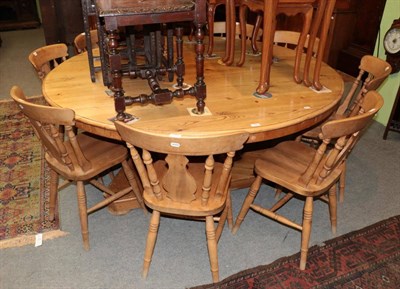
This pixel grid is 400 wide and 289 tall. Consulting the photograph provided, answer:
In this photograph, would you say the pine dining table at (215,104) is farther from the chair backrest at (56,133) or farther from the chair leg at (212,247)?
the chair leg at (212,247)

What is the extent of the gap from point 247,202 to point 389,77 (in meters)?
2.17

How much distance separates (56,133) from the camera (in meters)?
1.77

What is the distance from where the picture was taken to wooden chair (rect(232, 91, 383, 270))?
1.65 meters

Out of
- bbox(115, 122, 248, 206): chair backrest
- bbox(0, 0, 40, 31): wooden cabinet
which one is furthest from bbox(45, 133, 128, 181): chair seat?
bbox(0, 0, 40, 31): wooden cabinet

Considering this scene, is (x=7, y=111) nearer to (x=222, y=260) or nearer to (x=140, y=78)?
(x=140, y=78)

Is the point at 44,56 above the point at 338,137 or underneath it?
above

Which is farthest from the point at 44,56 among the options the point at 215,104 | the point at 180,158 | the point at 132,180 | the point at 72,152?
the point at 180,158

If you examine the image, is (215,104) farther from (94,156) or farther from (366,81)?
(366,81)

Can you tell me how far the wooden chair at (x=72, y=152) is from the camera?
1.69 metres

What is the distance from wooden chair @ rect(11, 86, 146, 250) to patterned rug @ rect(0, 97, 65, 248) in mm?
144

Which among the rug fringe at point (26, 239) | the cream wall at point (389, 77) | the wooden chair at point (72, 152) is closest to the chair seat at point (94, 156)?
the wooden chair at point (72, 152)

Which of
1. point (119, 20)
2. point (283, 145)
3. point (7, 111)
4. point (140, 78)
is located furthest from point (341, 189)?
point (7, 111)

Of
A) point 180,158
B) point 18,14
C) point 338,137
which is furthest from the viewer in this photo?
point 18,14

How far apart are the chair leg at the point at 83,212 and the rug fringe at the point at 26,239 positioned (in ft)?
0.65
